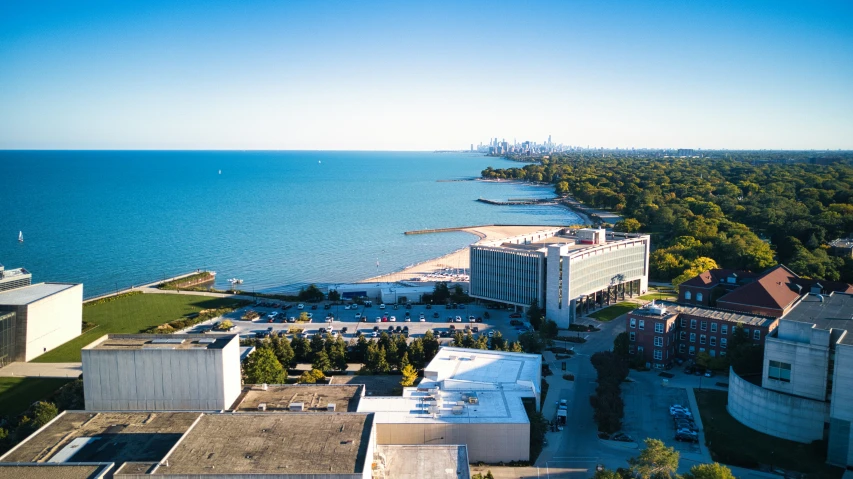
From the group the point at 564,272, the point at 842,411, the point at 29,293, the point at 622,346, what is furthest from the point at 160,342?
the point at 564,272

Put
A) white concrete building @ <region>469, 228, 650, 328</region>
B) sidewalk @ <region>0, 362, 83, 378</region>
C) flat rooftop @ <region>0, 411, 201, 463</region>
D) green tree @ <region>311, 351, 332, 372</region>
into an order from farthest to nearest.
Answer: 1. white concrete building @ <region>469, 228, 650, 328</region>
2. sidewalk @ <region>0, 362, 83, 378</region>
3. green tree @ <region>311, 351, 332, 372</region>
4. flat rooftop @ <region>0, 411, 201, 463</region>

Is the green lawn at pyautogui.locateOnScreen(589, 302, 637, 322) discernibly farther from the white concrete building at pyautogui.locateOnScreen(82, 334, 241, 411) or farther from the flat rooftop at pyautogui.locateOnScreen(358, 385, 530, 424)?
the white concrete building at pyautogui.locateOnScreen(82, 334, 241, 411)

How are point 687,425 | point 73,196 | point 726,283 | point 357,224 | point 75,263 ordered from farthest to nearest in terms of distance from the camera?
point 73,196 → point 357,224 → point 75,263 → point 726,283 → point 687,425

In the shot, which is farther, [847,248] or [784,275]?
[847,248]

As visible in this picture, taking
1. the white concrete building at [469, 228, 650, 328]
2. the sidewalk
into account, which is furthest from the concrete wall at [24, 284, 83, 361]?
the white concrete building at [469, 228, 650, 328]

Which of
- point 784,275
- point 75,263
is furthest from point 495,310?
point 75,263

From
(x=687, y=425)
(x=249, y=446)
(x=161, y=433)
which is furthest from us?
(x=687, y=425)

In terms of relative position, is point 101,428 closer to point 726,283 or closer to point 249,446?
point 249,446
